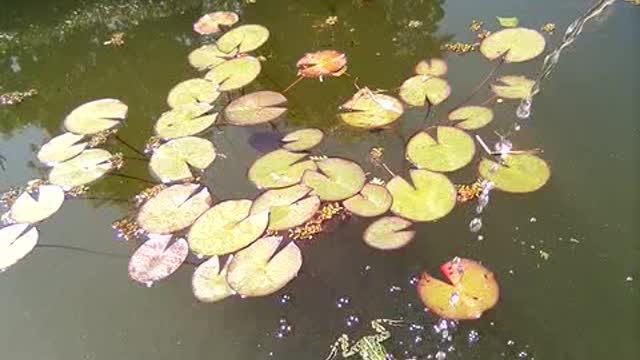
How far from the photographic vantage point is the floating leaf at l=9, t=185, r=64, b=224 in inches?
111

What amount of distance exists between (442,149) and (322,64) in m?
1.00

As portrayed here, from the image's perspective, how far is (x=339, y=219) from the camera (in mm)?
2629

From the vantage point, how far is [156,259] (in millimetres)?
2559

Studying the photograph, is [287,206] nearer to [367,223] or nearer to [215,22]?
[367,223]

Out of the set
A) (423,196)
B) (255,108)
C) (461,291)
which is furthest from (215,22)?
(461,291)

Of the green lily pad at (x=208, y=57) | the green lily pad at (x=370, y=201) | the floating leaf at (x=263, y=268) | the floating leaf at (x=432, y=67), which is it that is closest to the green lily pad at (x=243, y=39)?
the green lily pad at (x=208, y=57)

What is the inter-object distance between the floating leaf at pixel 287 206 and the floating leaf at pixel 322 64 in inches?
37.5

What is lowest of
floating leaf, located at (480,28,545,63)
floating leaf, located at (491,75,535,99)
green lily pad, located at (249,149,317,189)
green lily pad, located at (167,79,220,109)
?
green lily pad, located at (249,149,317,189)

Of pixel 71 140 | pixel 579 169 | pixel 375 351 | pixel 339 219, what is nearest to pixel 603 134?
pixel 579 169

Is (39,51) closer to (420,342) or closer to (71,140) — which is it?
(71,140)

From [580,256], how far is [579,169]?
49 centimetres

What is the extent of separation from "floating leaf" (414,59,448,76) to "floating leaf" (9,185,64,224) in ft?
6.36

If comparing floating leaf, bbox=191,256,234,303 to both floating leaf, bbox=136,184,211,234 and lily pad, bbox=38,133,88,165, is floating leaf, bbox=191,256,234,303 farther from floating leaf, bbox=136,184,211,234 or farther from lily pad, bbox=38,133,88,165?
lily pad, bbox=38,133,88,165

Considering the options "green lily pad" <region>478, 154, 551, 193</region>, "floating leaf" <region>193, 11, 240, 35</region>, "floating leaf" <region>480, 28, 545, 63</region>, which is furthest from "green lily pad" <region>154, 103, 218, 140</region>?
"floating leaf" <region>480, 28, 545, 63</region>
